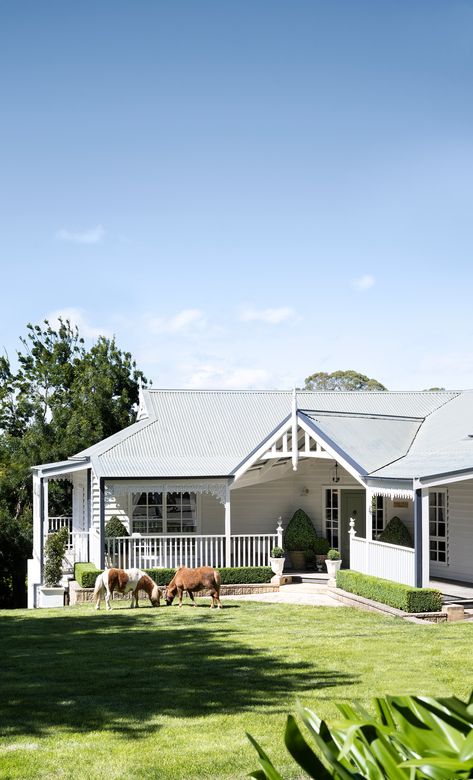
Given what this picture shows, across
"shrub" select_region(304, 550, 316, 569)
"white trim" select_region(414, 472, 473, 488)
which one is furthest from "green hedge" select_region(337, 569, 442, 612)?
"shrub" select_region(304, 550, 316, 569)

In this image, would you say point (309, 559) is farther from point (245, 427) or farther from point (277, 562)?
point (245, 427)

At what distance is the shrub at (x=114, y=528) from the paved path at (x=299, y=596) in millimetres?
3763

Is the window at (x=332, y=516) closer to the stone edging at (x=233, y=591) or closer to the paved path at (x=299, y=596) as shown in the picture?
the paved path at (x=299, y=596)

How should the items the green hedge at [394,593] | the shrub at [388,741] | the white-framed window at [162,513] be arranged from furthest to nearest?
the white-framed window at [162,513] → the green hedge at [394,593] → the shrub at [388,741]

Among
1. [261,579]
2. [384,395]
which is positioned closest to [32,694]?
[261,579]

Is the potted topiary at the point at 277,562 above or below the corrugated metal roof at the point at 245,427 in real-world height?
below

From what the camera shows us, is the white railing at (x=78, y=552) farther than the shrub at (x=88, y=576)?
Yes

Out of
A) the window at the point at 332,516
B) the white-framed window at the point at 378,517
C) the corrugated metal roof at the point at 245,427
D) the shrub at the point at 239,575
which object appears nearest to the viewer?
the shrub at the point at 239,575

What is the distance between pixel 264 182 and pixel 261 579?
10.2 m

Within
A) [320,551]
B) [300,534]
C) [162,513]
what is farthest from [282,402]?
[162,513]

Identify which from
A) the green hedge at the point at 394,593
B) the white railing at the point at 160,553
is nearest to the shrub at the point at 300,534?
the white railing at the point at 160,553

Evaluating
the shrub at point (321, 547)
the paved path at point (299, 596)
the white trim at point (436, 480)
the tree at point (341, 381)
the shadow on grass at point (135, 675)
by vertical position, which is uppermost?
the tree at point (341, 381)

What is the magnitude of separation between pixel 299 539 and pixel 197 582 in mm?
6395

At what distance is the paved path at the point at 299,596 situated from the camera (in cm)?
2041
